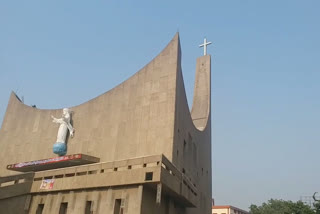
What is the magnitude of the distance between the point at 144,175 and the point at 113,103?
333 inches

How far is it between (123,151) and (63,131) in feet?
18.6

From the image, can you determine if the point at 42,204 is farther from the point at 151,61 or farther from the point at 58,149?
the point at 151,61

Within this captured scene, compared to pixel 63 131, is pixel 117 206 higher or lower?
lower

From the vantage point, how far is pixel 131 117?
1972 centimetres

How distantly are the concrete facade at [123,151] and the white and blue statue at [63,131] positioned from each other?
432 millimetres

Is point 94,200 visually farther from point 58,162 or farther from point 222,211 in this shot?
point 222,211

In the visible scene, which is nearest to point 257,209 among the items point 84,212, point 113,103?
point 113,103

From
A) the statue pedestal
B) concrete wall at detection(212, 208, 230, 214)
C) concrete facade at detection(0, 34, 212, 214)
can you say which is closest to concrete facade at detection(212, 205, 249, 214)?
concrete wall at detection(212, 208, 230, 214)

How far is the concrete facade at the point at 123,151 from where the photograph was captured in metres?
14.5

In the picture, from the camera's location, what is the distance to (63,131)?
72.3 ft

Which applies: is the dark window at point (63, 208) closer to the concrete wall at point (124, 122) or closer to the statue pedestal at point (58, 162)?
the statue pedestal at point (58, 162)

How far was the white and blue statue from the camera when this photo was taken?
21375 millimetres

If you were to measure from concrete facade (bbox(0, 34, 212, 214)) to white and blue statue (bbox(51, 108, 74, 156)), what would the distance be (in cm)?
43

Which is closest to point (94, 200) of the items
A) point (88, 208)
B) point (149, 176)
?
point (88, 208)
